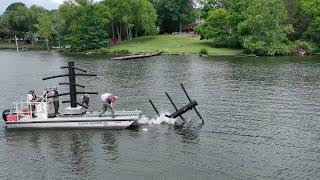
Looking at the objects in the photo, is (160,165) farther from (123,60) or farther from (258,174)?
(123,60)

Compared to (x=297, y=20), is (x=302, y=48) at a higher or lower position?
lower

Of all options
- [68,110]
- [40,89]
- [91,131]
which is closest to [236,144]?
[91,131]

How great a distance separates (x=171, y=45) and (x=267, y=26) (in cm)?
2920

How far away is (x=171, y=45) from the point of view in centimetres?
14100

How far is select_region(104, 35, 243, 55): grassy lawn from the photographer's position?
128125mm

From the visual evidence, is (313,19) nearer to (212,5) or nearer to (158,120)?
(212,5)

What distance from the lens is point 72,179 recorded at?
29.3 meters

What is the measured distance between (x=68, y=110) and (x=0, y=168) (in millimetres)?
12050

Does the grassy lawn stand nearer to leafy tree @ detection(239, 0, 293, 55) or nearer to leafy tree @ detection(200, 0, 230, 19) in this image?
leafy tree @ detection(239, 0, 293, 55)

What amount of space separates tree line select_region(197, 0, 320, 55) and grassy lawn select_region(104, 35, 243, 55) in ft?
14.0

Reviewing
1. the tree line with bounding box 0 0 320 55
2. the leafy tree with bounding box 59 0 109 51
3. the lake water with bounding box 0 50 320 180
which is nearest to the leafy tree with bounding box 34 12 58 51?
the tree line with bounding box 0 0 320 55

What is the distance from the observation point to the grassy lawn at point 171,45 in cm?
12812

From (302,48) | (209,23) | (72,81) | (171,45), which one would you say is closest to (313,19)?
(302,48)

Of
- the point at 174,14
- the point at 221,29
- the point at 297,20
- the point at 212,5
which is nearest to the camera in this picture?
the point at 221,29
